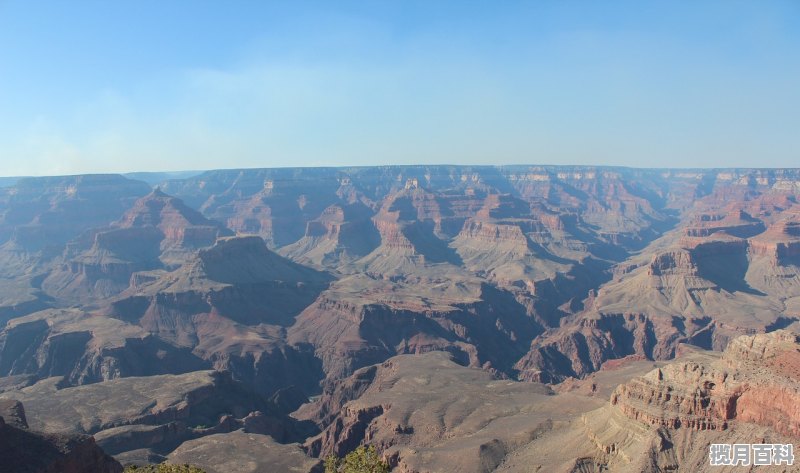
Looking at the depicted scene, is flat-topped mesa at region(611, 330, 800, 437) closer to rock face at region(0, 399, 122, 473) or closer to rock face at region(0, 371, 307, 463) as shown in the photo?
rock face at region(0, 399, 122, 473)

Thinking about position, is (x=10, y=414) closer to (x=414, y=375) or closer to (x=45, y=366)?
(x=414, y=375)

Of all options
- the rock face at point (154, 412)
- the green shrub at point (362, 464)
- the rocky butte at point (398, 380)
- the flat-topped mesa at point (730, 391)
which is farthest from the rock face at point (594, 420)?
the green shrub at point (362, 464)

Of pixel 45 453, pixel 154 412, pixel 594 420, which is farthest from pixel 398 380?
pixel 45 453

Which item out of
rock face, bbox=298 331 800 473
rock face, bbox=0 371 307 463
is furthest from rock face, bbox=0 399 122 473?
rock face, bbox=298 331 800 473

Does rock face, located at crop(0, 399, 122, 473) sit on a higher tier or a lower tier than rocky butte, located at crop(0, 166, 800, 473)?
higher

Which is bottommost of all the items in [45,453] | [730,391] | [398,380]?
[398,380]

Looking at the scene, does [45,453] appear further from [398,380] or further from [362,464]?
[398,380]
